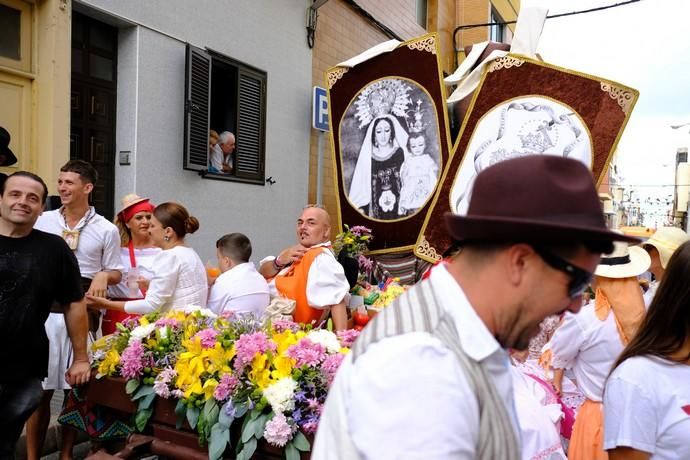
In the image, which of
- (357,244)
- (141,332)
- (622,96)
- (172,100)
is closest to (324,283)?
(141,332)

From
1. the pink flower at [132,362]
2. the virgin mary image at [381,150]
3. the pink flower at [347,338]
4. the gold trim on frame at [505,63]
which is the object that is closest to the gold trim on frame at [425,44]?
the virgin mary image at [381,150]

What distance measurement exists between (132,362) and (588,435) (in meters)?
2.10

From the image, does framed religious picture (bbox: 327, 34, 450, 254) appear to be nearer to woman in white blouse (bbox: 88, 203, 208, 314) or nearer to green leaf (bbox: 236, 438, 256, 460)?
woman in white blouse (bbox: 88, 203, 208, 314)

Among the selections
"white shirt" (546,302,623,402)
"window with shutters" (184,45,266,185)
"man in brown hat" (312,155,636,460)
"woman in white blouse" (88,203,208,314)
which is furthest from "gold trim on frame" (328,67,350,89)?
"man in brown hat" (312,155,636,460)

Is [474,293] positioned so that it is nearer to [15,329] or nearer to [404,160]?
[15,329]

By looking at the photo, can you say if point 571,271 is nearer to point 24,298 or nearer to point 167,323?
point 167,323

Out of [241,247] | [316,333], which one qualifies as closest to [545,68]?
[241,247]

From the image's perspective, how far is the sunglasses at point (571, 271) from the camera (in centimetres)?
99

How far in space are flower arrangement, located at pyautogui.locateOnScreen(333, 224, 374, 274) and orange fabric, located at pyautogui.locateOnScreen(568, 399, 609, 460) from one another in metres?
3.03

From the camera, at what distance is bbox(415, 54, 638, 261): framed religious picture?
16.4ft

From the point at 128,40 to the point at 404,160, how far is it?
3.05 metres

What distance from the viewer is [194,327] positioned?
2.86m

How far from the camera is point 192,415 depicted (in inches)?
97.9

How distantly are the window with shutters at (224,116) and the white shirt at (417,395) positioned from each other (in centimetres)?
576
